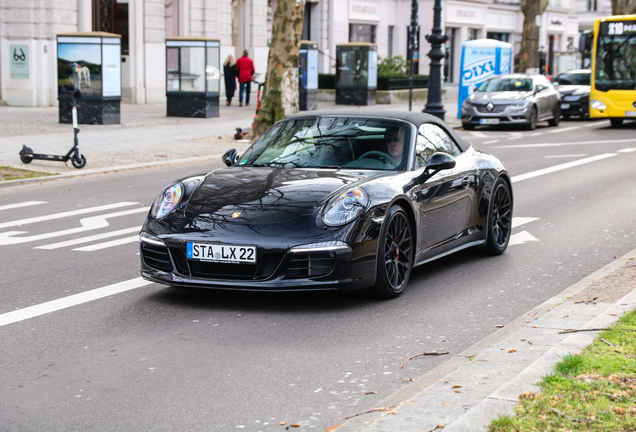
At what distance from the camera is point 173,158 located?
17.4 metres

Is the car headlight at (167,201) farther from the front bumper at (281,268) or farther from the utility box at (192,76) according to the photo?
the utility box at (192,76)

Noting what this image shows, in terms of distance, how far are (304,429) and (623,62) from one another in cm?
2425

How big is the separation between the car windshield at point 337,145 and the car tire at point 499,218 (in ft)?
4.43

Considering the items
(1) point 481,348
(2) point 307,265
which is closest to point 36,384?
(2) point 307,265

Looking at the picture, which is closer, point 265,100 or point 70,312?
point 70,312

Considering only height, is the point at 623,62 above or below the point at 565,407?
above

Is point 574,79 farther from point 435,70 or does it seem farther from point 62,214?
point 62,214

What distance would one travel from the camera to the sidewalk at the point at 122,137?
55.7 feet

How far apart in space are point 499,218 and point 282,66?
1404cm

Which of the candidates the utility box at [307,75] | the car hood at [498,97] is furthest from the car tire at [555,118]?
the utility box at [307,75]

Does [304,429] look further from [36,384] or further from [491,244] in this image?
[491,244]

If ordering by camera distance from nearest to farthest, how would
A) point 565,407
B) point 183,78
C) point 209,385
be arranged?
point 565,407 < point 209,385 < point 183,78

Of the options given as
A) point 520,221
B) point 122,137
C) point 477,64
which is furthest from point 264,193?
point 477,64

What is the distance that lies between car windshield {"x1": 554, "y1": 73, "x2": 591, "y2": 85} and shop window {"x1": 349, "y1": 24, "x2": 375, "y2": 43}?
16.6 meters
